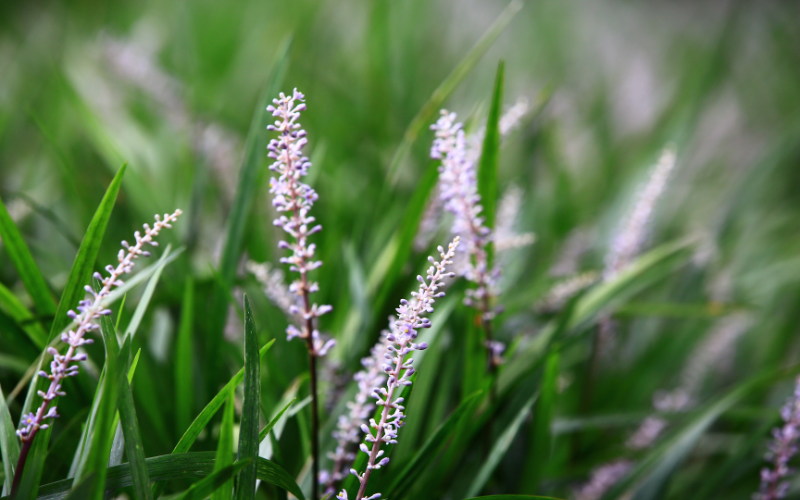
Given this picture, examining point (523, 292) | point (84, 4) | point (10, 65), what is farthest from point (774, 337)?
point (84, 4)

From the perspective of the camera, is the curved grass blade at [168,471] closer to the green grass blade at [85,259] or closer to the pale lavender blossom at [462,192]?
the green grass blade at [85,259]

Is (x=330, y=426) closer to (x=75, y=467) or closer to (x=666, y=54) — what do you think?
(x=75, y=467)

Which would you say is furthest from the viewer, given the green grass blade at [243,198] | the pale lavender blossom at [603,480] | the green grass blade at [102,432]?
the pale lavender blossom at [603,480]

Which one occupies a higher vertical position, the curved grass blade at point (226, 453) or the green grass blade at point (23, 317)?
the green grass blade at point (23, 317)

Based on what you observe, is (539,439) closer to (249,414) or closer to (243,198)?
(249,414)

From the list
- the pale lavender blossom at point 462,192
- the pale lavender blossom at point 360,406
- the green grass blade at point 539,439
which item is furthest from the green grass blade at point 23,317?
the green grass blade at point 539,439

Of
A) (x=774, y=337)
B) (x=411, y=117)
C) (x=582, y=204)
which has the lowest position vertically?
(x=774, y=337)

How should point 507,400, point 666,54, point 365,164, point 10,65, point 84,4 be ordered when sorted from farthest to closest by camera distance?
1. point 666,54
2. point 84,4
3. point 10,65
4. point 365,164
5. point 507,400

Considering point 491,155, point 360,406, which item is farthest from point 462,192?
point 360,406
